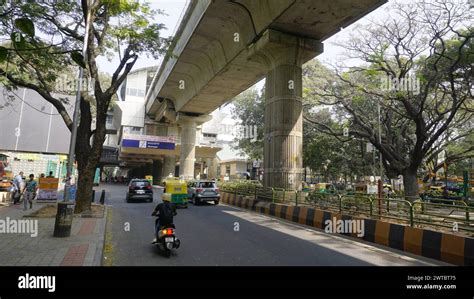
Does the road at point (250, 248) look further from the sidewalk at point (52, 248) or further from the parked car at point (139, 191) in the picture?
the parked car at point (139, 191)

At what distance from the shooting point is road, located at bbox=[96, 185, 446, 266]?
7070 millimetres

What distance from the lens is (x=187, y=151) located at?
125 feet

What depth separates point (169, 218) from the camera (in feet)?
25.8

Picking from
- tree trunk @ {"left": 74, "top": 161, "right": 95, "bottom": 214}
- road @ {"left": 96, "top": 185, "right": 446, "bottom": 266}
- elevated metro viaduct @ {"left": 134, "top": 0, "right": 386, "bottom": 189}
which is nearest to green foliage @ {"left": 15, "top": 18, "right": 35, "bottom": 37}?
road @ {"left": 96, "top": 185, "right": 446, "bottom": 266}

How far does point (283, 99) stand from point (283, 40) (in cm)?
293

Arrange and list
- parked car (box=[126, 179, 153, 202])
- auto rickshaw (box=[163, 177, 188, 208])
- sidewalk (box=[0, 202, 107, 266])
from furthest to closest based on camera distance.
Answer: parked car (box=[126, 179, 153, 202]) → auto rickshaw (box=[163, 177, 188, 208]) → sidewalk (box=[0, 202, 107, 266])

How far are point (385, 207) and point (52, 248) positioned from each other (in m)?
9.67

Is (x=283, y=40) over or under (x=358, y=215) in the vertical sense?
over

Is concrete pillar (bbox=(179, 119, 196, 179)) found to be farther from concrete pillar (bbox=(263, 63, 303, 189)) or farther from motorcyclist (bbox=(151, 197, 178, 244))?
motorcyclist (bbox=(151, 197, 178, 244))

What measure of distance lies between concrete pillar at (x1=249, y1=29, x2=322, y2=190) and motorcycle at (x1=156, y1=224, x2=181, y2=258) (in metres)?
9.95

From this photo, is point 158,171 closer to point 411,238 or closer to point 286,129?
point 286,129
